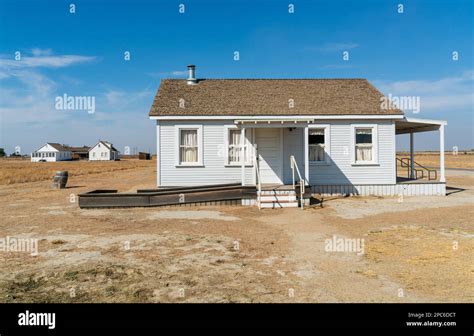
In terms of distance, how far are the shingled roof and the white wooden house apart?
0.05 meters

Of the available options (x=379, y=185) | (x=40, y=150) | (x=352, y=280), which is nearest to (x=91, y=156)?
(x=40, y=150)

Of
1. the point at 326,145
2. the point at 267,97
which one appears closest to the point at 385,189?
the point at 326,145

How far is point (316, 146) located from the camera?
15.5 meters


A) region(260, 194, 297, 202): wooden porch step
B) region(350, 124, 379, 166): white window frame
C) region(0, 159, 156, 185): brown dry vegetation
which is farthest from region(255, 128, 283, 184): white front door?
region(0, 159, 156, 185): brown dry vegetation

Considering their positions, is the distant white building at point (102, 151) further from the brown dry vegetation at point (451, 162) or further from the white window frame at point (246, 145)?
the white window frame at point (246, 145)

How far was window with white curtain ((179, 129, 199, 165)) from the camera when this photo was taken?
15086mm

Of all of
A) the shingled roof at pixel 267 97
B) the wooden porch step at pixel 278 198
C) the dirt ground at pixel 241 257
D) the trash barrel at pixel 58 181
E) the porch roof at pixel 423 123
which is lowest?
the dirt ground at pixel 241 257

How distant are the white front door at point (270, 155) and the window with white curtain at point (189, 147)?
2.91m

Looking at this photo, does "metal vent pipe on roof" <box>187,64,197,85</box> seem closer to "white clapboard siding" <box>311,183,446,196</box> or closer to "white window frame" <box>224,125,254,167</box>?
"white window frame" <box>224,125,254,167</box>

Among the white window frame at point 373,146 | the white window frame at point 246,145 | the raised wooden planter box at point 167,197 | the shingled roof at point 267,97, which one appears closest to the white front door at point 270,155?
the white window frame at point 246,145

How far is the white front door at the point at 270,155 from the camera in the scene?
15.1 metres

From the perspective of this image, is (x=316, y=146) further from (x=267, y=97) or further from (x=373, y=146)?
(x=267, y=97)

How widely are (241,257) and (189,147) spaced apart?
9.24 meters
